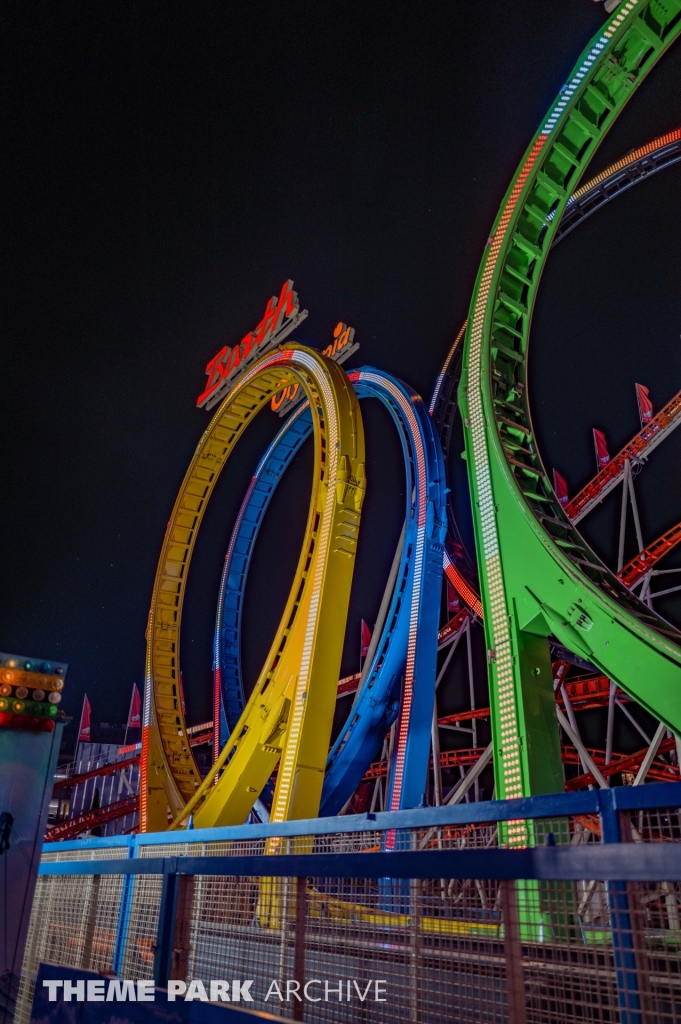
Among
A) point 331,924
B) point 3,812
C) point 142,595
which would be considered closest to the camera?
point 331,924

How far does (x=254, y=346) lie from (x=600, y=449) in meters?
7.12

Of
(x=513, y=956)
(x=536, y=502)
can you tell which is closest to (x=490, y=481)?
(x=536, y=502)

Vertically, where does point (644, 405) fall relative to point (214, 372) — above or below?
below

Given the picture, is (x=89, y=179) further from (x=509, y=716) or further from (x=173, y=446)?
(x=509, y=716)

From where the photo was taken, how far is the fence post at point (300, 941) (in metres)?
2.52

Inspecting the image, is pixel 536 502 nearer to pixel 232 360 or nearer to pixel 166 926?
pixel 166 926

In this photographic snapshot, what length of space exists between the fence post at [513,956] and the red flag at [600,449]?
38.8 feet

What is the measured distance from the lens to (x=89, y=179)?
13812mm

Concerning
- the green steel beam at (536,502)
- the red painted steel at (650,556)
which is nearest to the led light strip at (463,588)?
the red painted steel at (650,556)

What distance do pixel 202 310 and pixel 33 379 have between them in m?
4.14

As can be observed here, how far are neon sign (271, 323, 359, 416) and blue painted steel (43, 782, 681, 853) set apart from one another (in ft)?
33.0

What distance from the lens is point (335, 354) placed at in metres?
13.7

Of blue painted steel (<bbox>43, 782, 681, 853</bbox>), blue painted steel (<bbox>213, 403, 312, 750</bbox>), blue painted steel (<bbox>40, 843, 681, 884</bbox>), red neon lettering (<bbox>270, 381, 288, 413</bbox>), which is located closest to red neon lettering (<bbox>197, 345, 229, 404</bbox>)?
red neon lettering (<bbox>270, 381, 288, 413</bbox>)

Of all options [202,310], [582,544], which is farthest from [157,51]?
[582,544]
